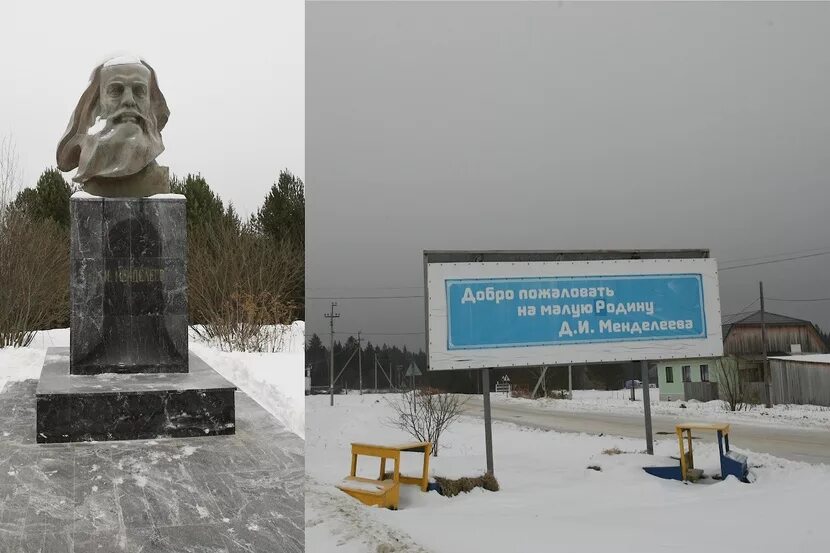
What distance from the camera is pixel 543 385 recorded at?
7.59 m

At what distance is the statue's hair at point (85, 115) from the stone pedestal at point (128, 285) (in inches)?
30.7

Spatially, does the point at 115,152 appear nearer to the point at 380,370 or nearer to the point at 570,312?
the point at 380,370

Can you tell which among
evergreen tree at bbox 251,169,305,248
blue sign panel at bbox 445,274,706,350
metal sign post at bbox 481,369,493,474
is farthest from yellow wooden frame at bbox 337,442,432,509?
evergreen tree at bbox 251,169,305,248

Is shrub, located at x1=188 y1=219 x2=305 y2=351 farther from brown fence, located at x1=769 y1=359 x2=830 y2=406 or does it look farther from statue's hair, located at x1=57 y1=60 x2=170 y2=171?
brown fence, located at x1=769 y1=359 x2=830 y2=406

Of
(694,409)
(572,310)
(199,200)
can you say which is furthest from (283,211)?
(572,310)

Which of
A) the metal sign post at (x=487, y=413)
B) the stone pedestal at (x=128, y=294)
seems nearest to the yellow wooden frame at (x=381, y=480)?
the metal sign post at (x=487, y=413)

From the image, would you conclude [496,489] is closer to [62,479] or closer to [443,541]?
[443,541]

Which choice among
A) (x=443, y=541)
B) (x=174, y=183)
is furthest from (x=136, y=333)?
(x=174, y=183)

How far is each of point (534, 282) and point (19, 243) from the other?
29.9 feet

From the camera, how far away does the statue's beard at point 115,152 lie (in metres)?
5.55

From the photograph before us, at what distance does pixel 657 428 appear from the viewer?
6.29 m

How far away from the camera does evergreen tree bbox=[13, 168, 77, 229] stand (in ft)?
53.7

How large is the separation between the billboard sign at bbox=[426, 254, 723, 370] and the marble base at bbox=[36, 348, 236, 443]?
5.07 ft

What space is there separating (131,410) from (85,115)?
268 cm
